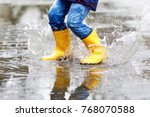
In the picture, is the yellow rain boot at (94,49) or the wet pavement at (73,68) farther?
the yellow rain boot at (94,49)

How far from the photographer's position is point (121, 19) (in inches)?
441

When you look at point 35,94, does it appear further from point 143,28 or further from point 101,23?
point 101,23

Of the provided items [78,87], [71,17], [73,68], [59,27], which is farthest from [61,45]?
[78,87]

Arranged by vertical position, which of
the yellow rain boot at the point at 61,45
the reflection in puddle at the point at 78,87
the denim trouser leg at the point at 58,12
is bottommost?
the yellow rain boot at the point at 61,45

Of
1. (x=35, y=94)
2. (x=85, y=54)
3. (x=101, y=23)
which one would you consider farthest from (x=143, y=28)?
(x=35, y=94)

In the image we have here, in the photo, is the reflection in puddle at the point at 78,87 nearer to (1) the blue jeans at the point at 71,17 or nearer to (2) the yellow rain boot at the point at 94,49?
(2) the yellow rain boot at the point at 94,49

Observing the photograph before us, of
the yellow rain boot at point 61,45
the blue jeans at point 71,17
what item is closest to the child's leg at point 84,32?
the blue jeans at point 71,17

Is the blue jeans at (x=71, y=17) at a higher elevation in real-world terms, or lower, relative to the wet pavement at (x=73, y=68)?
higher

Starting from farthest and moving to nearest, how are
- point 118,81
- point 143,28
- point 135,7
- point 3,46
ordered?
1. point 135,7
2. point 143,28
3. point 3,46
4. point 118,81

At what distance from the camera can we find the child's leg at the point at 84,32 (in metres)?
7.18

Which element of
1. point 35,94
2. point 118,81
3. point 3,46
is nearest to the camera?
point 35,94

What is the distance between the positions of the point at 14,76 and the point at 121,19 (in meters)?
5.00

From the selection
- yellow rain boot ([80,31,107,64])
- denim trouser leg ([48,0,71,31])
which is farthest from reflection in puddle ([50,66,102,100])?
denim trouser leg ([48,0,71,31])

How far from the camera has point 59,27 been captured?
24.7 feet
